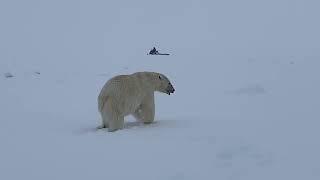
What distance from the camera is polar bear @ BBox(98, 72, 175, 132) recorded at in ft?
21.4

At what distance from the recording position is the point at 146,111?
273 inches

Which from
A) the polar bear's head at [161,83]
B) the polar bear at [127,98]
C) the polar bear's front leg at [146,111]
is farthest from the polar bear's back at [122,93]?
the polar bear's head at [161,83]

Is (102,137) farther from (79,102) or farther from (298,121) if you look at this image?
(79,102)

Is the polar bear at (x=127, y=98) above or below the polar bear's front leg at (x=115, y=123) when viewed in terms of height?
above

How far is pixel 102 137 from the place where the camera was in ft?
18.0

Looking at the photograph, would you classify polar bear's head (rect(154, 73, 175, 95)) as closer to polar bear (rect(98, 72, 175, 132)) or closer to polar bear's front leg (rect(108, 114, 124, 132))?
polar bear (rect(98, 72, 175, 132))

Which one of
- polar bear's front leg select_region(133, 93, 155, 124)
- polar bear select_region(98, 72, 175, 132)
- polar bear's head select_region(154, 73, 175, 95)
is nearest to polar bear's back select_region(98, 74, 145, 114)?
polar bear select_region(98, 72, 175, 132)

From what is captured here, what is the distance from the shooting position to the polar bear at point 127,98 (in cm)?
653

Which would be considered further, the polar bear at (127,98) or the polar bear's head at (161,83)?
the polar bear's head at (161,83)

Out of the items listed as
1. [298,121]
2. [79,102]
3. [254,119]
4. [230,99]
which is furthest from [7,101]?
[298,121]

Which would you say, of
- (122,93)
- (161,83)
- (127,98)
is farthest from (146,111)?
(161,83)

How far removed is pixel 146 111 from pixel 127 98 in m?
0.38

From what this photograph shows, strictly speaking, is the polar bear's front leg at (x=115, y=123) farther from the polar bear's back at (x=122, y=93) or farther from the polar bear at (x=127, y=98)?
the polar bear's back at (x=122, y=93)

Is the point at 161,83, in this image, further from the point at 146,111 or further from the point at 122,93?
the point at 122,93
